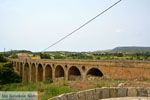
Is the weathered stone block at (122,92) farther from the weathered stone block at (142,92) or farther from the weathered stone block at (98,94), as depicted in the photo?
the weathered stone block at (98,94)

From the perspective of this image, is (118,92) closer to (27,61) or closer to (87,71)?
(87,71)

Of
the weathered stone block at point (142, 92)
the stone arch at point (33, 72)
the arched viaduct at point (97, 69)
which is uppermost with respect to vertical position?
the weathered stone block at point (142, 92)

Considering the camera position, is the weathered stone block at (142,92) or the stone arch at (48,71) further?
the stone arch at (48,71)

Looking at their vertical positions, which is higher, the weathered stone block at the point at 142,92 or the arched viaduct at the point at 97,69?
the weathered stone block at the point at 142,92

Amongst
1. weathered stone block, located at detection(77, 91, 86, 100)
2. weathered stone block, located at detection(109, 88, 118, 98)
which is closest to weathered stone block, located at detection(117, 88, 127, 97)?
weathered stone block, located at detection(109, 88, 118, 98)

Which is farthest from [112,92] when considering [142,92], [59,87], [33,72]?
[33,72]

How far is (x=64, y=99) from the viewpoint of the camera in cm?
433

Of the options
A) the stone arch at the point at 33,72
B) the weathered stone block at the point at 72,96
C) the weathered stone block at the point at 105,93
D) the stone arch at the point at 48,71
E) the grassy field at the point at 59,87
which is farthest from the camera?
the stone arch at the point at 33,72

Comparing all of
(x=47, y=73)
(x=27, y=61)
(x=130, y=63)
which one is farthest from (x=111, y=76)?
(x=27, y=61)

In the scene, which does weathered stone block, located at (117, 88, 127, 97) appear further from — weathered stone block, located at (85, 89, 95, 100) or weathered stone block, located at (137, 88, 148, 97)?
weathered stone block, located at (85, 89, 95, 100)

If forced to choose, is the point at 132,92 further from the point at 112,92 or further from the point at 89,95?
the point at 89,95

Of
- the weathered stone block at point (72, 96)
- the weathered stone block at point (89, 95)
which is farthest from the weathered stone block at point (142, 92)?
the weathered stone block at point (72, 96)

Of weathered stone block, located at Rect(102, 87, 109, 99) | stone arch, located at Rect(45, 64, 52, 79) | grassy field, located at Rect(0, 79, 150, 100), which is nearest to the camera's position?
weathered stone block, located at Rect(102, 87, 109, 99)

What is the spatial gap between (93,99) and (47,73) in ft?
109
